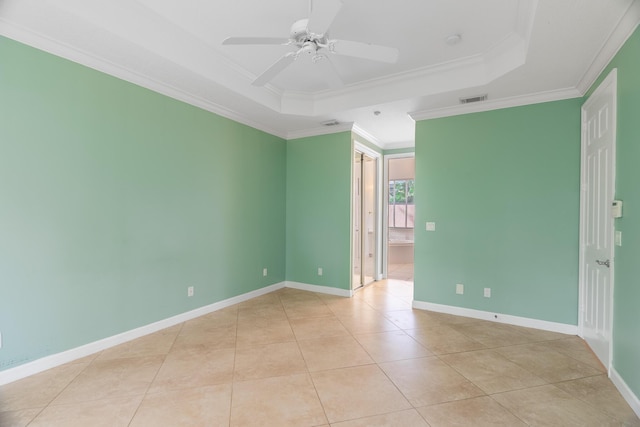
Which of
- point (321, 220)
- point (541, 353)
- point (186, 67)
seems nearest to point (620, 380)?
point (541, 353)

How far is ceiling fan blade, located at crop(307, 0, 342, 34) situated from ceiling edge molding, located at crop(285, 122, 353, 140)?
8.90 feet

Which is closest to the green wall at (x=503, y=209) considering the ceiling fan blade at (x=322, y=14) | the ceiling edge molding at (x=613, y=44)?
the ceiling edge molding at (x=613, y=44)

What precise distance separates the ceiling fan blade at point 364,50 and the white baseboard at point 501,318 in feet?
10.3

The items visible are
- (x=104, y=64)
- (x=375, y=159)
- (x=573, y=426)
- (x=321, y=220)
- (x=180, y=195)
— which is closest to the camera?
(x=573, y=426)

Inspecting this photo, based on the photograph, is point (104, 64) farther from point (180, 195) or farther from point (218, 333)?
point (218, 333)

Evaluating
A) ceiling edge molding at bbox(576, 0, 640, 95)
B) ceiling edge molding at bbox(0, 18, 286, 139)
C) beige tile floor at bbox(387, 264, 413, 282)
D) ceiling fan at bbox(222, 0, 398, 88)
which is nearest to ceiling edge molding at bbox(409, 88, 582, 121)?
ceiling edge molding at bbox(576, 0, 640, 95)

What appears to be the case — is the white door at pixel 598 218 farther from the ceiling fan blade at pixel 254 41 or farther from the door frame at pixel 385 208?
the door frame at pixel 385 208

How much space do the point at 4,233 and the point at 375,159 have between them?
201 inches

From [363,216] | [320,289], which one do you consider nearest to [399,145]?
[363,216]

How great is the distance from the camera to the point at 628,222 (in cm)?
212

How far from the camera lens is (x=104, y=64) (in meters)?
2.72

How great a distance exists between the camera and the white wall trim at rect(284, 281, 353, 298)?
470cm

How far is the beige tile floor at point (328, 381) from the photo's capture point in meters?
1.91

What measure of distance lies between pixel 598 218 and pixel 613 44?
4.76 feet
